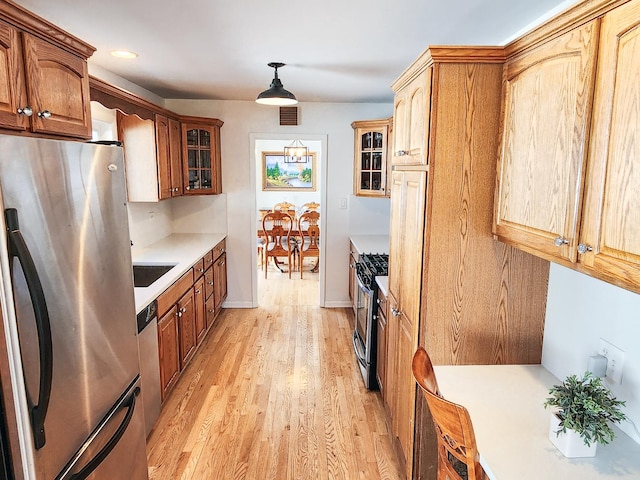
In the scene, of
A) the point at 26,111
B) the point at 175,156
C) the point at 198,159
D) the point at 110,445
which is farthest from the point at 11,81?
the point at 198,159

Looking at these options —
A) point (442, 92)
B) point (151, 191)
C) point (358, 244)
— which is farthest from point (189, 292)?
point (442, 92)

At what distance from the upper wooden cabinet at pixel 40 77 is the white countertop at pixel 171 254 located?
1034mm

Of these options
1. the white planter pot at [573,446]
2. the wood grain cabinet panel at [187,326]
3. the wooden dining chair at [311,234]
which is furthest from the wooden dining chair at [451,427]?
the wooden dining chair at [311,234]

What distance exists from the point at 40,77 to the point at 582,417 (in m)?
2.03

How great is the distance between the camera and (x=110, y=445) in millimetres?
1591

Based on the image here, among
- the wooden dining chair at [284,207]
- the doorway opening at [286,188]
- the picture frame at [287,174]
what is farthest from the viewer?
the picture frame at [287,174]

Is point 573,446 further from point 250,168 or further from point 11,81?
point 250,168

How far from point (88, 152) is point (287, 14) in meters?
1.13

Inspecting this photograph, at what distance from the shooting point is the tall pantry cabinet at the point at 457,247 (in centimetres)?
163

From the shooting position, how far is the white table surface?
1154mm

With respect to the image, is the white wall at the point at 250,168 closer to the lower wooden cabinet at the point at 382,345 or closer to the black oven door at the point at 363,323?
the black oven door at the point at 363,323

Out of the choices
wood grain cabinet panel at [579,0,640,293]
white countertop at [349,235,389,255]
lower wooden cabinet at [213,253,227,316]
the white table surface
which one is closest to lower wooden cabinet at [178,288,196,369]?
lower wooden cabinet at [213,253,227,316]

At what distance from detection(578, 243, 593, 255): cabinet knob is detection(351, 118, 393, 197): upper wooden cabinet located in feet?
9.96

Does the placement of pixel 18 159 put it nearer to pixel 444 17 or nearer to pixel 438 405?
pixel 438 405
